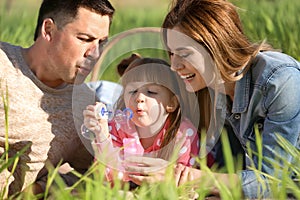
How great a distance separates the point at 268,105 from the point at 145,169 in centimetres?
49

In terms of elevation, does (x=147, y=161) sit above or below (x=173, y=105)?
below

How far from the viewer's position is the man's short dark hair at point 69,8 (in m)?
2.73

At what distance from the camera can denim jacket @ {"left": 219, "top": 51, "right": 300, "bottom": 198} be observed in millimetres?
2324

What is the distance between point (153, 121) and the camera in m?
2.63

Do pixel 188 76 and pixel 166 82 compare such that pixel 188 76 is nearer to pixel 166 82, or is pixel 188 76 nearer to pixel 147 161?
pixel 166 82

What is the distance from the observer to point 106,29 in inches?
109

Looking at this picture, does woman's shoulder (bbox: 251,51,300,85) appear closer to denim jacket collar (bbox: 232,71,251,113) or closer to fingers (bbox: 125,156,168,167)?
denim jacket collar (bbox: 232,71,251,113)

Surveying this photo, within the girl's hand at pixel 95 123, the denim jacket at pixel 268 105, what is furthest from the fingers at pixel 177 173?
the girl's hand at pixel 95 123

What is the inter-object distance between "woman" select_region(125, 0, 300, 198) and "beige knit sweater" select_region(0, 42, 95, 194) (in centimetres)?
45

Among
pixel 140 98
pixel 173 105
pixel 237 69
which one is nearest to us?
pixel 237 69

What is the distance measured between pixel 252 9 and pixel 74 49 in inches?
114

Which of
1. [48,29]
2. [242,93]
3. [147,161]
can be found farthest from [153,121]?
[48,29]

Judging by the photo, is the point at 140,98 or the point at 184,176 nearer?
the point at 184,176

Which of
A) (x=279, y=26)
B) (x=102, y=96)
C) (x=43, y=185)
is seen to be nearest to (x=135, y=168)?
(x=43, y=185)
